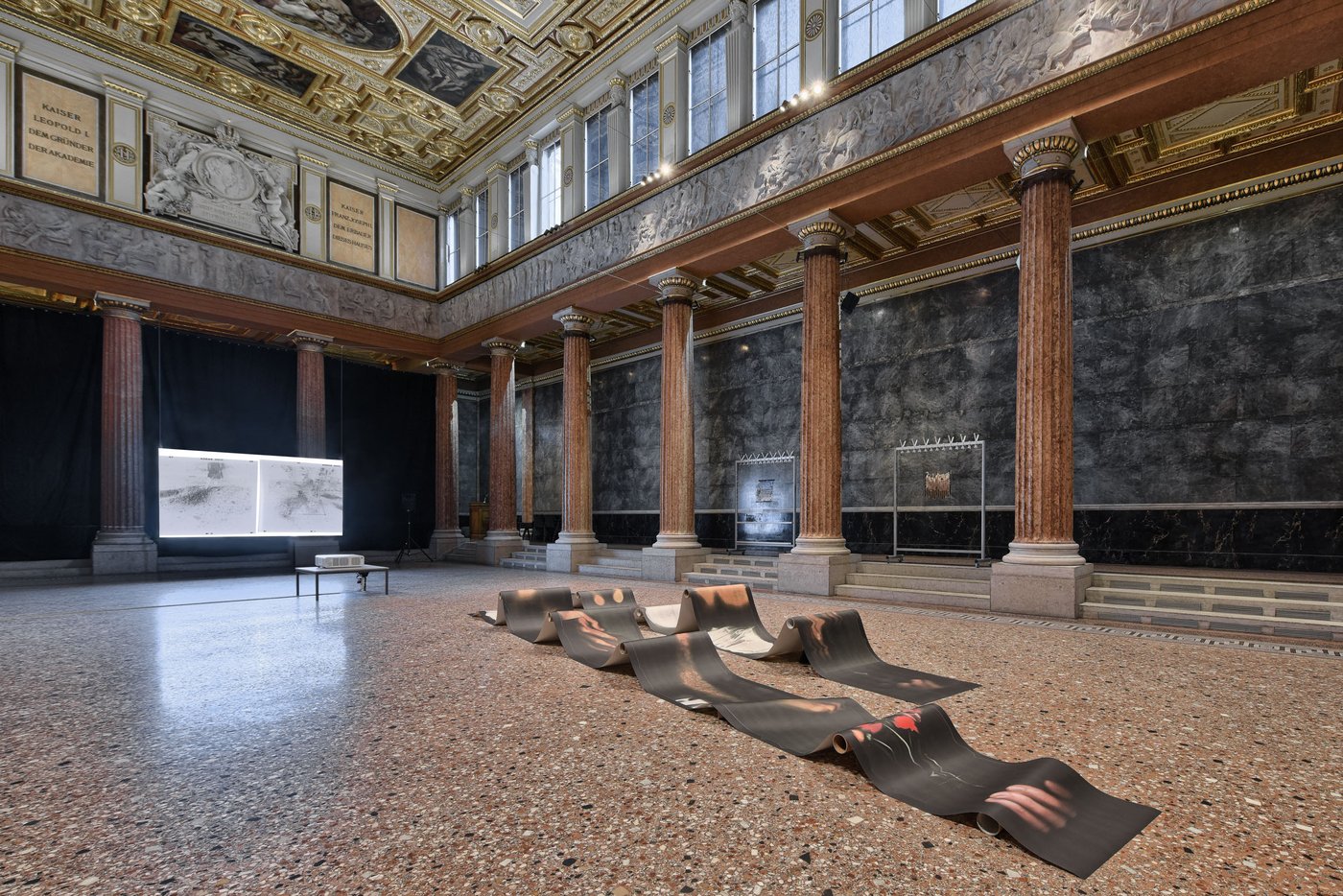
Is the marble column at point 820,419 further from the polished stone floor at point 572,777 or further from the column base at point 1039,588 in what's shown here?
the polished stone floor at point 572,777

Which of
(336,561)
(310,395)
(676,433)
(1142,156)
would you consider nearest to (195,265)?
(310,395)

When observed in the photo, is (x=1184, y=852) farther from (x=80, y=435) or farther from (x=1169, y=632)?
(x=80, y=435)

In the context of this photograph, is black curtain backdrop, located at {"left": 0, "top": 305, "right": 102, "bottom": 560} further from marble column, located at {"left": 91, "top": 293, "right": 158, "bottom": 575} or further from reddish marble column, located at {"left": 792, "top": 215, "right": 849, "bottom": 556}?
reddish marble column, located at {"left": 792, "top": 215, "right": 849, "bottom": 556}

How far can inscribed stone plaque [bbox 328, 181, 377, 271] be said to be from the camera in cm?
1681

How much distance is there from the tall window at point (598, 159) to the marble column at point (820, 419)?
6082mm

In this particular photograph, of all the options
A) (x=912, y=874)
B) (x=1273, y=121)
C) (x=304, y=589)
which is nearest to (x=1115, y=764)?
(x=912, y=874)

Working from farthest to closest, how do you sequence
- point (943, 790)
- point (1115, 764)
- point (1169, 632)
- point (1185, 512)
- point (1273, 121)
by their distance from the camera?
point (1185, 512) → point (1273, 121) → point (1169, 632) → point (1115, 764) → point (943, 790)

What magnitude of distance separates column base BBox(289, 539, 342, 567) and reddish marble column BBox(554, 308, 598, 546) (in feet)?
20.1

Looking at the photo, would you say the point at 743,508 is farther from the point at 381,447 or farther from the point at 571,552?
the point at 381,447

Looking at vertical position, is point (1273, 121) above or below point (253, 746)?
above

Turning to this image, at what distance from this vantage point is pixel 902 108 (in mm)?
8906

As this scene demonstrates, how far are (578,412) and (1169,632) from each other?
1064cm

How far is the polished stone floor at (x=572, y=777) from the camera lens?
6.98ft

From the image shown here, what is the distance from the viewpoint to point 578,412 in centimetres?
1411
